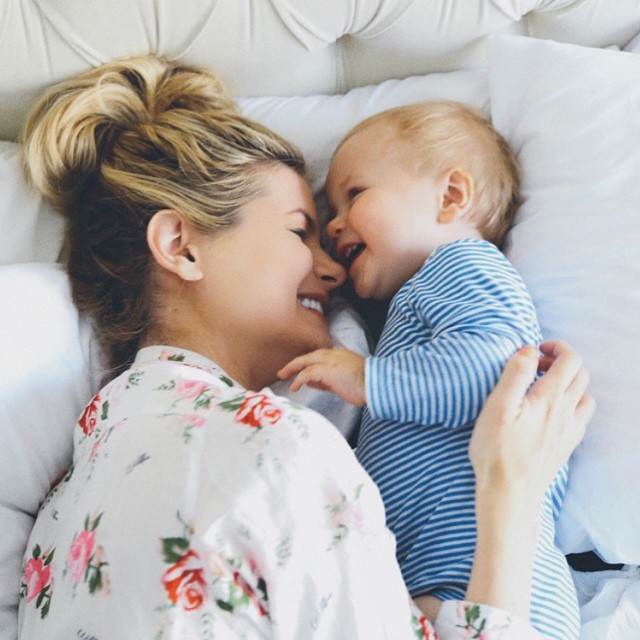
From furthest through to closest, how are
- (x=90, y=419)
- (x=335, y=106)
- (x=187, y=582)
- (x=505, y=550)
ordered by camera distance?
(x=335, y=106) < (x=90, y=419) < (x=505, y=550) < (x=187, y=582)

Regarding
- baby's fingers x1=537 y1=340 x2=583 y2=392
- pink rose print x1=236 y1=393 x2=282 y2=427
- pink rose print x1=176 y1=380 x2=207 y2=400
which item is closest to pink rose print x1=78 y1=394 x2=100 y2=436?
pink rose print x1=176 y1=380 x2=207 y2=400

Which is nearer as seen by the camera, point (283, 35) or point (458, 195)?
point (458, 195)

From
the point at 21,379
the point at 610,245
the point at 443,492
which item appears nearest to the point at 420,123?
the point at 610,245

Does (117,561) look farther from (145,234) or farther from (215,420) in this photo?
(145,234)

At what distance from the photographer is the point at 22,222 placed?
115 centimetres

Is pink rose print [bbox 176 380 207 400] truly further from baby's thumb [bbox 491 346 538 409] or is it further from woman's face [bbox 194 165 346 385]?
baby's thumb [bbox 491 346 538 409]

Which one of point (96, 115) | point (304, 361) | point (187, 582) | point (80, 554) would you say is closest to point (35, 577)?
point (80, 554)

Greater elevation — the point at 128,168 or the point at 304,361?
the point at 128,168

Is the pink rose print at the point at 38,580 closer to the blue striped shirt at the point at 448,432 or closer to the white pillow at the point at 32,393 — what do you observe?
the white pillow at the point at 32,393

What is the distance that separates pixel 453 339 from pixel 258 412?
0.32 m

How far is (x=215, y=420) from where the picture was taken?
745 millimetres

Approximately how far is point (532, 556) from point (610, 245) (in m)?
0.48

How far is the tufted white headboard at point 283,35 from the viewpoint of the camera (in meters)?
1.14

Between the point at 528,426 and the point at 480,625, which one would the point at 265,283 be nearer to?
the point at 528,426
